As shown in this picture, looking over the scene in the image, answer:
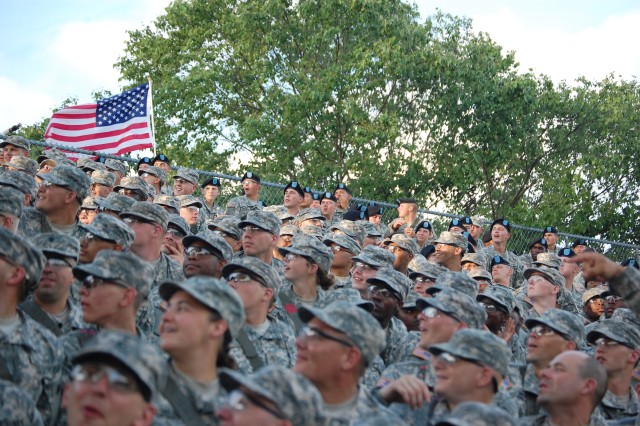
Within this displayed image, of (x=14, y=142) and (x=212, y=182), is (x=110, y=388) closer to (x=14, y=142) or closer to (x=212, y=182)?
(x=14, y=142)

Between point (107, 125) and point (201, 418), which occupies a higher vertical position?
point (107, 125)

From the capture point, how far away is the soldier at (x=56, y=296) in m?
6.02

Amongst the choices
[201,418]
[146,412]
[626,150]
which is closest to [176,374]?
[201,418]

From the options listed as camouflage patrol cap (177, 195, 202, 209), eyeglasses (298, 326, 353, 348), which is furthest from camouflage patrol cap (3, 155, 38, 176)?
eyeglasses (298, 326, 353, 348)

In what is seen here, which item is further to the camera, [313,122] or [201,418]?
[313,122]

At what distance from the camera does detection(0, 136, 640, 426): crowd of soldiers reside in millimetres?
4262

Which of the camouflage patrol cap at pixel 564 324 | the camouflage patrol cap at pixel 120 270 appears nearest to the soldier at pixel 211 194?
the camouflage patrol cap at pixel 564 324

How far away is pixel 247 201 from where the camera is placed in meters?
13.6

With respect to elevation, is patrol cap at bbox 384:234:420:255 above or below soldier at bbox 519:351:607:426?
above

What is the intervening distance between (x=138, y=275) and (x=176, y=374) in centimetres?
98

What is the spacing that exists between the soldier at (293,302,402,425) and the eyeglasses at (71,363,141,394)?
1.19m

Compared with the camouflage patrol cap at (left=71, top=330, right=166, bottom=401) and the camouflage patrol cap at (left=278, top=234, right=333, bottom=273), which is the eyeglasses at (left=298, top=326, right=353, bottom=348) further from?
the camouflage patrol cap at (left=278, top=234, right=333, bottom=273)

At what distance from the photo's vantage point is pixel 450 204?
25.5m

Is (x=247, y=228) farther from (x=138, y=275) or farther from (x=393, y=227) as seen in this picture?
(x=393, y=227)
